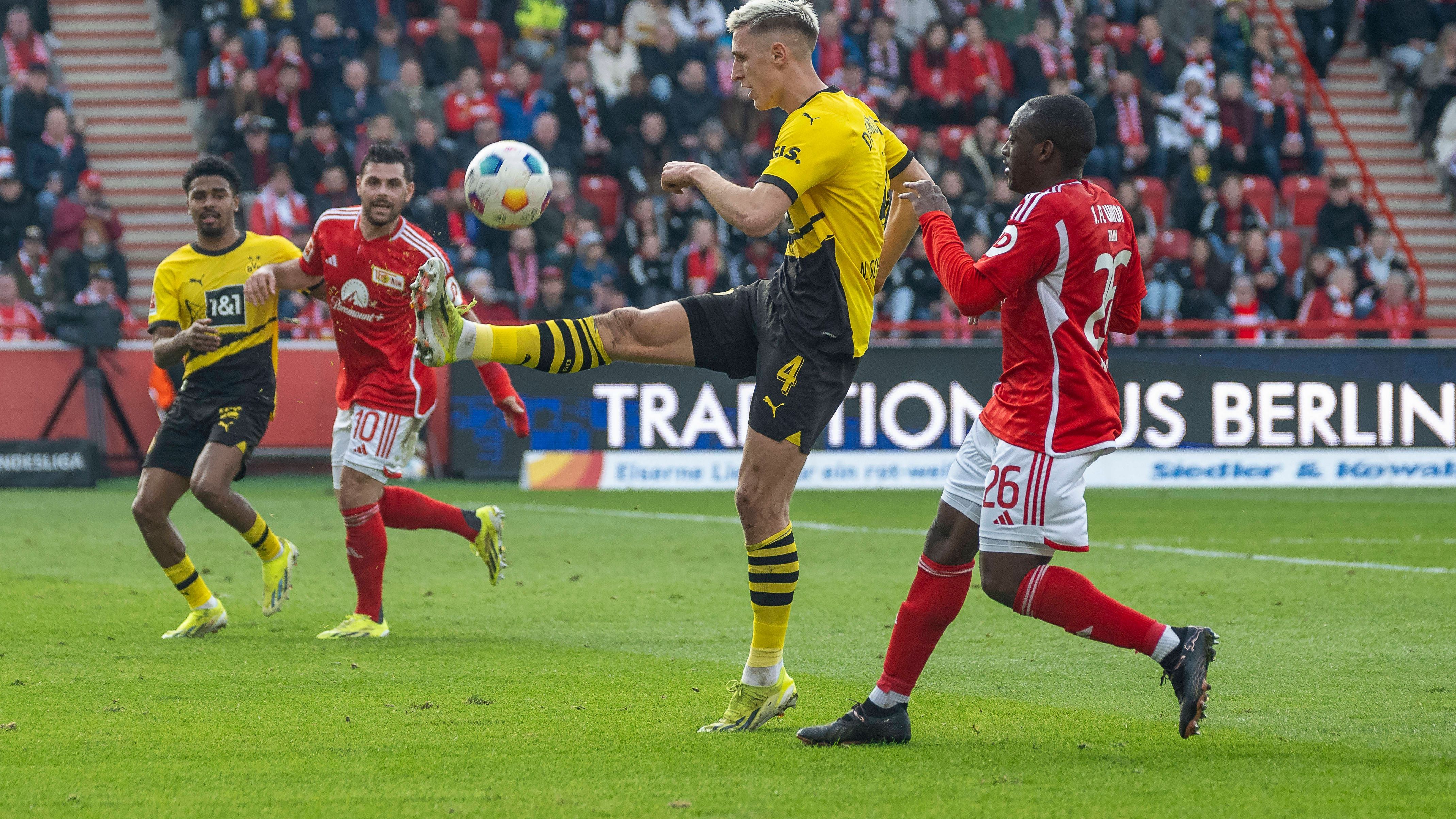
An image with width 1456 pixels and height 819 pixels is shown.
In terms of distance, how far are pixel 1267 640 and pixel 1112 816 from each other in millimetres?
3151

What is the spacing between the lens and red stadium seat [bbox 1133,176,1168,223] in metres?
18.6

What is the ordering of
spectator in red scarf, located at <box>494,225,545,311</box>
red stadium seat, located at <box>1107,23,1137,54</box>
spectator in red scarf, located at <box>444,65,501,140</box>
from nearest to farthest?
spectator in red scarf, located at <box>494,225,545,311</box>
spectator in red scarf, located at <box>444,65,501,140</box>
red stadium seat, located at <box>1107,23,1137,54</box>

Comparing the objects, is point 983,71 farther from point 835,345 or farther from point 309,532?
point 835,345

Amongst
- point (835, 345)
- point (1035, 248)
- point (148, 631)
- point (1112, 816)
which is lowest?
point (148, 631)

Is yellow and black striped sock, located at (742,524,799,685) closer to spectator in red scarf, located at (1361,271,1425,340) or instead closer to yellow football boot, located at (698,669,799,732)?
yellow football boot, located at (698,669,799,732)

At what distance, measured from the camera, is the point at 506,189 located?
5.98 meters

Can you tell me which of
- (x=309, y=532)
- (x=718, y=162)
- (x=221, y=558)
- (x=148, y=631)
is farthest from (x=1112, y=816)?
(x=718, y=162)

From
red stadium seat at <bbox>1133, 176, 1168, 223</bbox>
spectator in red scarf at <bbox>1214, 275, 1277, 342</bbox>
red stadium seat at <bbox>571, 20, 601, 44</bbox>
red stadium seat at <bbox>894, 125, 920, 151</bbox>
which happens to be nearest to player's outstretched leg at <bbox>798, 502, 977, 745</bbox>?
spectator in red scarf at <bbox>1214, 275, 1277, 342</bbox>

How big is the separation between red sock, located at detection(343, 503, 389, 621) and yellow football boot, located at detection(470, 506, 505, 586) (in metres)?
0.59

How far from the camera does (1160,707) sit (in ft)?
17.3

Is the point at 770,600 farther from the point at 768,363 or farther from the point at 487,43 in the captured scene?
the point at 487,43

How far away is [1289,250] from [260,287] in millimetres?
14799

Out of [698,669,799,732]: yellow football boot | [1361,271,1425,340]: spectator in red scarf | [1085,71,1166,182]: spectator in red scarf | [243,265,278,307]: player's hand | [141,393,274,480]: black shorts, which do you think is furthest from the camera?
[1085,71,1166,182]: spectator in red scarf

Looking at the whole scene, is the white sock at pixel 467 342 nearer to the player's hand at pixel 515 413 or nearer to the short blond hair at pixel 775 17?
the short blond hair at pixel 775 17
